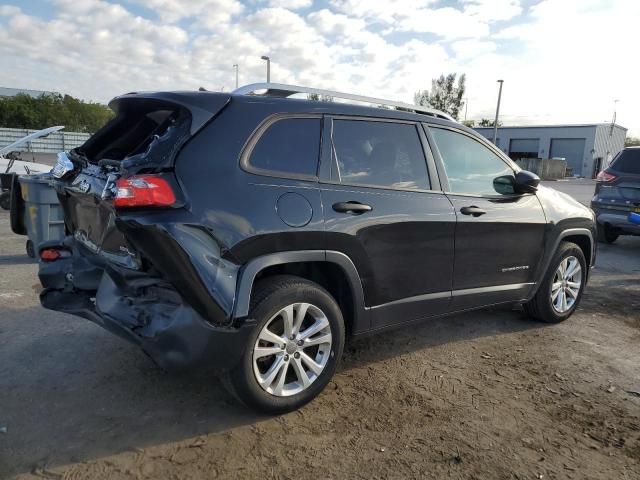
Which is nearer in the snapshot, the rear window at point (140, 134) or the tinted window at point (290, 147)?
the rear window at point (140, 134)

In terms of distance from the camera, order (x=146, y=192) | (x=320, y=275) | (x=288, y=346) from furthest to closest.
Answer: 1. (x=320, y=275)
2. (x=288, y=346)
3. (x=146, y=192)

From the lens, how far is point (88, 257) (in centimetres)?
340

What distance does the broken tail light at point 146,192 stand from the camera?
2590 mm

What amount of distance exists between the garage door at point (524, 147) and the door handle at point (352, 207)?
5634 cm

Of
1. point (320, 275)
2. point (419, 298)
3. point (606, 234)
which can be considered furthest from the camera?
point (606, 234)

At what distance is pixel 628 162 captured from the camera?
27.8 ft

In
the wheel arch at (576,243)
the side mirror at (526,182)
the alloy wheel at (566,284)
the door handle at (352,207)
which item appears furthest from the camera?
the alloy wheel at (566,284)

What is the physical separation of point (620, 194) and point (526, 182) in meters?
5.38

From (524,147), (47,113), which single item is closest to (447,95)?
(524,147)

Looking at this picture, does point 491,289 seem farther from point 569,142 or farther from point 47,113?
point 569,142

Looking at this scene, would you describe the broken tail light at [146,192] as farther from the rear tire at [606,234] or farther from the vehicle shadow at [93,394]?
the rear tire at [606,234]

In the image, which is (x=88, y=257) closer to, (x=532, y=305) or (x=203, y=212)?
(x=203, y=212)

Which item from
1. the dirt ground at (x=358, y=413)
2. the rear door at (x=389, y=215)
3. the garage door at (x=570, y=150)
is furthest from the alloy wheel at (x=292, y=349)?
the garage door at (x=570, y=150)

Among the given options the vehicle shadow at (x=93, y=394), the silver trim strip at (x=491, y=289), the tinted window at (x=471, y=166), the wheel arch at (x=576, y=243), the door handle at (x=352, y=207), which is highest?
the tinted window at (x=471, y=166)
